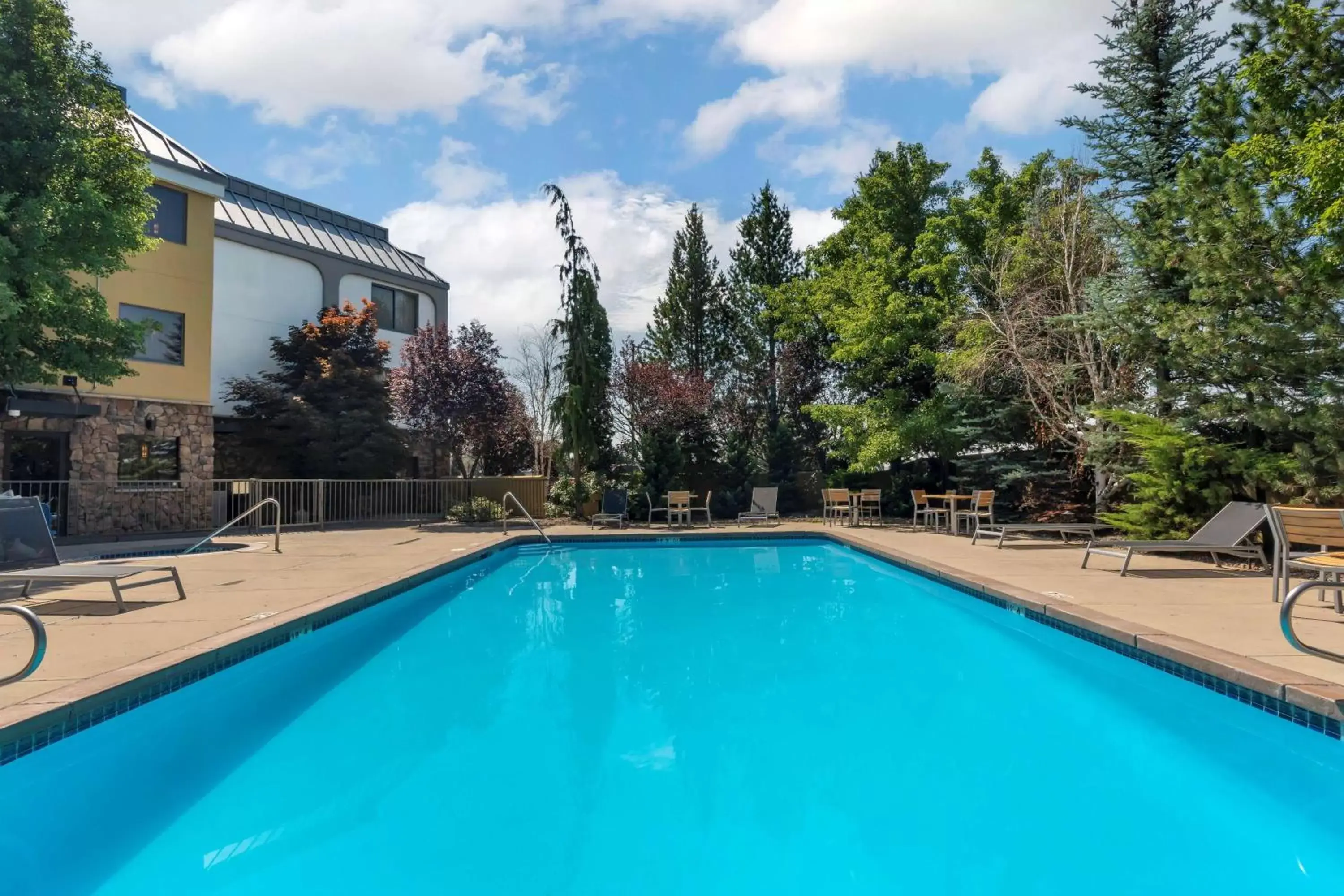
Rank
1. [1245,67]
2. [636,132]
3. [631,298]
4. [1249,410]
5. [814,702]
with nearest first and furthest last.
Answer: [814,702] < [1245,67] < [1249,410] < [636,132] < [631,298]

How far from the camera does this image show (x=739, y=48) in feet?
36.5

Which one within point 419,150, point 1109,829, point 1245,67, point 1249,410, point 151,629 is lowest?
point 1109,829

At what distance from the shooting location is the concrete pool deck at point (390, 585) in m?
3.99

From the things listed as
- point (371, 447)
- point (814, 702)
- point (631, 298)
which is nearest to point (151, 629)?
point (814, 702)

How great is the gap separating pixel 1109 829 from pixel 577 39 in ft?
38.2

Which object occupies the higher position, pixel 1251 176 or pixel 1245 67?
pixel 1245 67

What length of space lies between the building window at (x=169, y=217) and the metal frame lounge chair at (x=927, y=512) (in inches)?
604

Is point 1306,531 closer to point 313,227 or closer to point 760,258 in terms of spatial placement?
point 760,258

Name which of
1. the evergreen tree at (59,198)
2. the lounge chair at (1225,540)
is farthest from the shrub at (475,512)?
the lounge chair at (1225,540)

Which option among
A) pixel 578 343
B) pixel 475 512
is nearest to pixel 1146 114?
pixel 578 343

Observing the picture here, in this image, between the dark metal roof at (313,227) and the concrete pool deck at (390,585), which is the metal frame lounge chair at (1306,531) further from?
the dark metal roof at (313,227)

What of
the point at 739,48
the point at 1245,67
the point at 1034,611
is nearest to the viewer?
the point at 1034,611

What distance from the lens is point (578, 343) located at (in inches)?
652

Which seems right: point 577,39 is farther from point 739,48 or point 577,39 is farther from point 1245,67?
point 1245,67
